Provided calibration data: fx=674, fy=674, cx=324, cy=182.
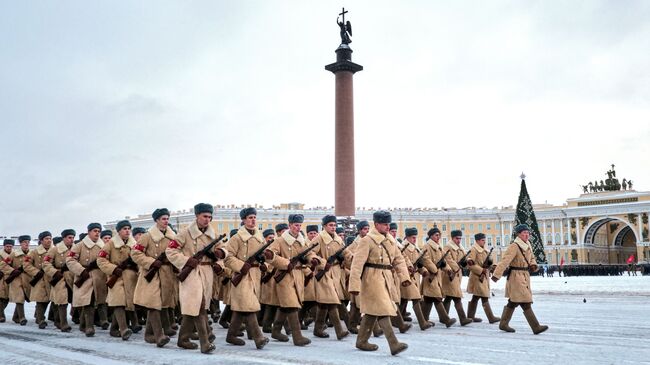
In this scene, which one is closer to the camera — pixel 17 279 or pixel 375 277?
pixel 375 277

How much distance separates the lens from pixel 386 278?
9.67 m

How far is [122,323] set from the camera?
1139 cm

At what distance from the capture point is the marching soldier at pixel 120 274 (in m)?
11.4

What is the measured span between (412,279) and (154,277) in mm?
5209

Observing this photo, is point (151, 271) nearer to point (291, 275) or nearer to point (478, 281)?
point (291, 275)

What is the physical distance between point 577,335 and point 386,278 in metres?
4.02

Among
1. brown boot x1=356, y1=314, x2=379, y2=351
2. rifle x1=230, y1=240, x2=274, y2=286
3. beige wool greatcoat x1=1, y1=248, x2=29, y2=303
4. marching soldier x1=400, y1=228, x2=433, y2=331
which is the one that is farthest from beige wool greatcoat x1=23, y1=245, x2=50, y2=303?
brown boot x1=356, y1=314, x2=379, y2=351


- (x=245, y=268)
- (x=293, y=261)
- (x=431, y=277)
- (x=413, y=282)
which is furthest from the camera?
(x=431, y=277)

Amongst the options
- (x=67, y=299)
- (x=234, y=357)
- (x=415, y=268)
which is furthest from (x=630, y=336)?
(x=67, y=299)

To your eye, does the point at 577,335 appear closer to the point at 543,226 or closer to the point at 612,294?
the point at 612,294

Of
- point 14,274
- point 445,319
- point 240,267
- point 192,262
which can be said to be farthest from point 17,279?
point 445,319

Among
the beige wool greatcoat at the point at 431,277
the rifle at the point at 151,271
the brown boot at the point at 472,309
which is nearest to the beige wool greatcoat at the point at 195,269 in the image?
the rifle at the point at 151,271

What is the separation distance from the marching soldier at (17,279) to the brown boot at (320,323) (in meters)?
7.80

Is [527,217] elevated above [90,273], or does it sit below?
above
